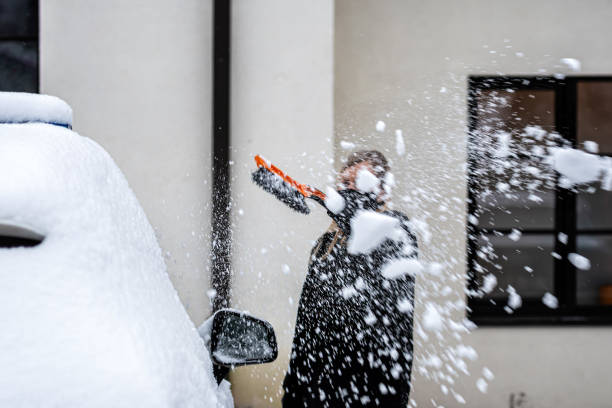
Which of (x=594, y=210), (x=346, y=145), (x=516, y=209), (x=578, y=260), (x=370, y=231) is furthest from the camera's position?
(x=516, y=209)

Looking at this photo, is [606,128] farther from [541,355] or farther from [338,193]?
[338,193]

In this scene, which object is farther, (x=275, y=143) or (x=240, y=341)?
(x=275, y=143)

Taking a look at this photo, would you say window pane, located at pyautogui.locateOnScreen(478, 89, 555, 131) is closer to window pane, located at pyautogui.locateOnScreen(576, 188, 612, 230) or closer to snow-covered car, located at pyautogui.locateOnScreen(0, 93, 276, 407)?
window pane, located at pyautogui.locateOnScreen(576, 188, 612, 230)

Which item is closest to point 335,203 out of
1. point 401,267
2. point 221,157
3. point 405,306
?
point 401,267

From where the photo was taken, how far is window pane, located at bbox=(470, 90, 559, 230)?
396cm

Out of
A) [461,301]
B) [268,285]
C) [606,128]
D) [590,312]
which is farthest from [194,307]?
[606,128]

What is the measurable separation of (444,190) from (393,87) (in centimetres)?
98

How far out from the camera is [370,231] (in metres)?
2.37

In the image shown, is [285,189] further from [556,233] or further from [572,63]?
[572,63]

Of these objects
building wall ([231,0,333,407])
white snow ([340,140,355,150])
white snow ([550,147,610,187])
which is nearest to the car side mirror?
building wall ([231,0,333,407])

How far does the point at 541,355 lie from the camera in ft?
12.5

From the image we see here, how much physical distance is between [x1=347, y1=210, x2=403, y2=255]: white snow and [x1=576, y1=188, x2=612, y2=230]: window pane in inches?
105

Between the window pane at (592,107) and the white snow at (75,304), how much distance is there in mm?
4179

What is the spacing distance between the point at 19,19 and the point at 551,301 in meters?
4.92
